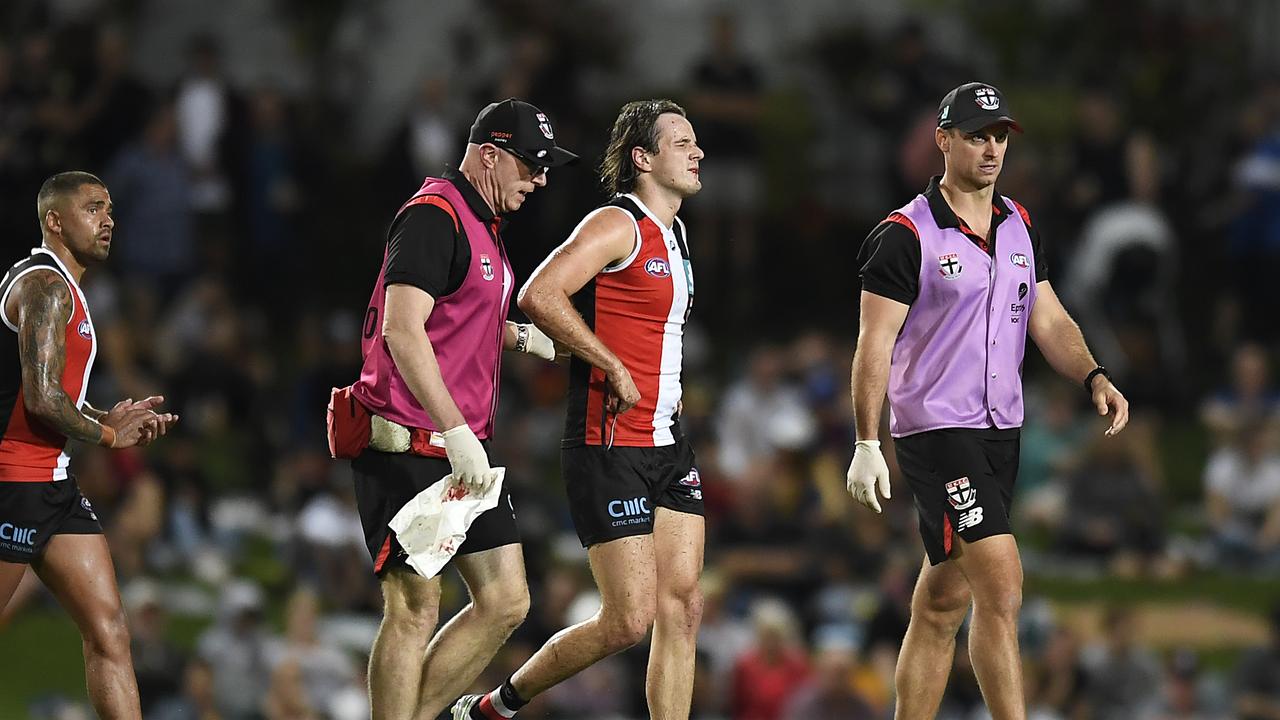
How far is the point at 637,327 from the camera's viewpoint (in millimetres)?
7367

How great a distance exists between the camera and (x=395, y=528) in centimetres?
693

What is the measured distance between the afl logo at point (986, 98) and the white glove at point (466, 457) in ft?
7.94

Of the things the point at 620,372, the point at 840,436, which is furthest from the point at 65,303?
the point at 840,436

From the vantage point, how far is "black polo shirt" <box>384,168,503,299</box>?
6.85 m

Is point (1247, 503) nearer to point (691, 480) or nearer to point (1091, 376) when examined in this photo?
point (1091, 376)

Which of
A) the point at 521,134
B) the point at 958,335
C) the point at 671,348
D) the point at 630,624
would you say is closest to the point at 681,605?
the point at 630,624

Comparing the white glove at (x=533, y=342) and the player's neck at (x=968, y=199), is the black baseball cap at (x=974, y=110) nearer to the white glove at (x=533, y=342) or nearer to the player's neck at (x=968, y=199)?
the player's neck at (x=968, y=199)

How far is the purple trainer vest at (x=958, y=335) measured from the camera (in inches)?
283

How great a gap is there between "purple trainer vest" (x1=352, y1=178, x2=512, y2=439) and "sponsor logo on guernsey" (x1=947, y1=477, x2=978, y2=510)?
1.88m

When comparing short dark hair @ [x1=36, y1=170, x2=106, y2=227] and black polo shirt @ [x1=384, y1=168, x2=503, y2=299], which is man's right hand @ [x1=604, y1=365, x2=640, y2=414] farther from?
short dark hair @ [x1=36, y1=170, x2=106, y2=227]

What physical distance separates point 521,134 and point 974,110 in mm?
1810

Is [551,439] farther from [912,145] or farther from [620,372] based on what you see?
[620,372]

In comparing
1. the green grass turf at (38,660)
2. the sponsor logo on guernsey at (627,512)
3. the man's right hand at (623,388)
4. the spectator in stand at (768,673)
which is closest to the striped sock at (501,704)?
the sponsor logo on guernsey at (627,512)

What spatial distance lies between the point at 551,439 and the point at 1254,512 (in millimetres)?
6427
